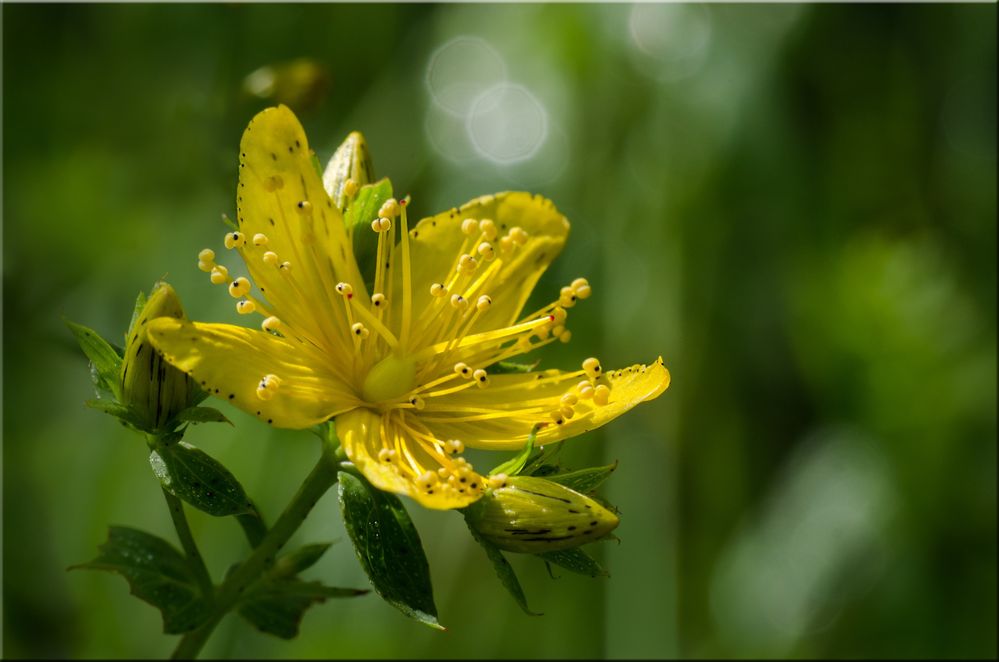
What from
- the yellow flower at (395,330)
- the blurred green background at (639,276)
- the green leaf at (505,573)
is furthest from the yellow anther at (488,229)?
the blurred green background at (639,276)

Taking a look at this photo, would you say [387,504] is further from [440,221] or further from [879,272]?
[879,272]

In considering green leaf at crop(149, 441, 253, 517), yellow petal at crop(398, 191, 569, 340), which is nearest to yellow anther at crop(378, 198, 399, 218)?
yellow petal at crop(398, 191, 569, 340)

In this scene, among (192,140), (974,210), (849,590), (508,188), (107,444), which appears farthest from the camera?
(974,210)

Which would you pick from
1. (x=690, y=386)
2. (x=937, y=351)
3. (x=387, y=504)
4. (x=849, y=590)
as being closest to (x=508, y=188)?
(x=690, y=386)

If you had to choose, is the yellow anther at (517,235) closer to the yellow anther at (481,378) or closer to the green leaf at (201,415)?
the yellow anther at (481,378)

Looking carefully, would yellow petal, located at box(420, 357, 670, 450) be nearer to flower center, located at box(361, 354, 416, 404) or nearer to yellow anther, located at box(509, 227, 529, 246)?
Answer: flower center, located at box(361, 354, 416, 404)

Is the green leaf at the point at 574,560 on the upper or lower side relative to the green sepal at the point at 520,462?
lower
